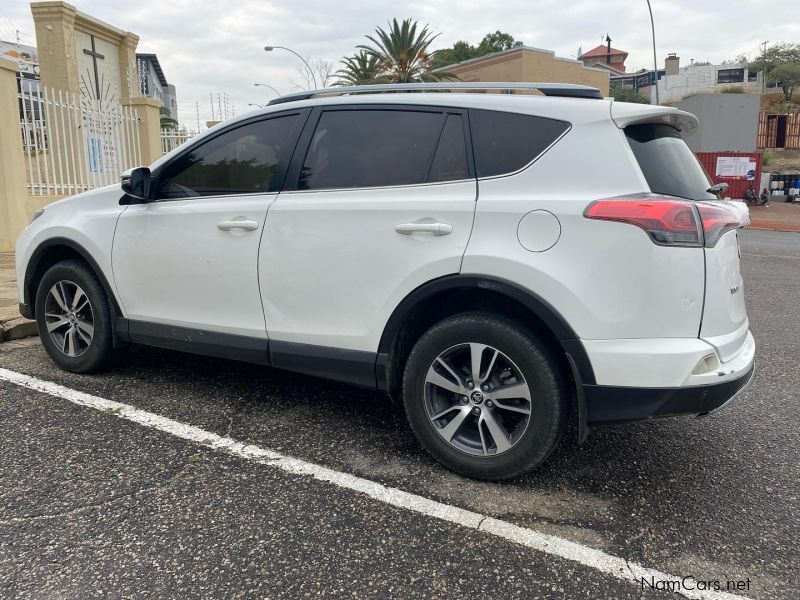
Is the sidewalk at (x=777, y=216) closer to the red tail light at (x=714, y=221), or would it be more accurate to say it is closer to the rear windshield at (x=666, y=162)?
the rear windshield at (x=666, y=162)

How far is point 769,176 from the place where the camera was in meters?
31.9

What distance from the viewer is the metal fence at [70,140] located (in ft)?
32.3

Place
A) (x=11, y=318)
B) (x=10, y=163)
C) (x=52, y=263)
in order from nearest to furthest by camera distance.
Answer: (x=52, y=263) → (x=11, y=318) → (x=10, y=163)

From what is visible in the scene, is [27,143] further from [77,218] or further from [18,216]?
[77,218]

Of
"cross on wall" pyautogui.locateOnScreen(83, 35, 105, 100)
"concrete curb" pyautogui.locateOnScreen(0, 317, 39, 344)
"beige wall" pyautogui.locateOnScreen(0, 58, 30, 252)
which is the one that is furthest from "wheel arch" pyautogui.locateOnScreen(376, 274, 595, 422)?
"cross on wall" pyautogui.locateOnScreen(83, 35, 105, 100)

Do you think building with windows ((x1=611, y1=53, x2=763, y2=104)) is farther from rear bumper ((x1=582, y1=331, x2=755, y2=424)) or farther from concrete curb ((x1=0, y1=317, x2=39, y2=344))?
rear bumper ((x1=582, y1=331, x2=755, y2=424))

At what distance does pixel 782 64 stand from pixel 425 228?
82.9 m

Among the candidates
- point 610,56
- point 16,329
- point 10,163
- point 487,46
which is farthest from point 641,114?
point 610,56

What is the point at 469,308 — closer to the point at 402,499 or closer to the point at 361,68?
the point at 402,499

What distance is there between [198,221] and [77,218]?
1.09 metres

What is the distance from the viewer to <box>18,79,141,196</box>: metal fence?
9852mm

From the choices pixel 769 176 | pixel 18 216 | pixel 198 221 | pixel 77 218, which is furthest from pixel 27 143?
pixel 769 176

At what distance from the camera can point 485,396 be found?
284 cm
